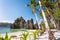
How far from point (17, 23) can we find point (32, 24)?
13.2 m

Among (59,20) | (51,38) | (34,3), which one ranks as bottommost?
(51,38)

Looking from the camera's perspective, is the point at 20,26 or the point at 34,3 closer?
the point at 34,3

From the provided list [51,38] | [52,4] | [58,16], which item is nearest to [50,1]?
[52,4]

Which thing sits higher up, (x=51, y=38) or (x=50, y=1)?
(x=50, y=1)

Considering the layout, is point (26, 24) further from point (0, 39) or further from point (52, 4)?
point (0, 39)

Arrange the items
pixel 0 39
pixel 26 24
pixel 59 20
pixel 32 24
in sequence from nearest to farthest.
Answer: pixel 0 39 < pixel 59 20 < pixel 32 24 < pixel 26 24

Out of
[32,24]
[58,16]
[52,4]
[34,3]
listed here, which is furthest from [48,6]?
[32,24]

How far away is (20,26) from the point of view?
8075cm

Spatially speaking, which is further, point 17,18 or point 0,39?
point 17,18

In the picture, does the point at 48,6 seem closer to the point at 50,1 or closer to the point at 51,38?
the point at 50,1

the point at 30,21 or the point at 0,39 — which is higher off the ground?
the point at 30,21

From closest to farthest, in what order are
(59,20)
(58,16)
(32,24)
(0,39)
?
(0,39) → (58,16) → (59,20) → (32,24)

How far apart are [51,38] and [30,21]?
2494 inches

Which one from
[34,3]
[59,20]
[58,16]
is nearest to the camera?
[34,3]
